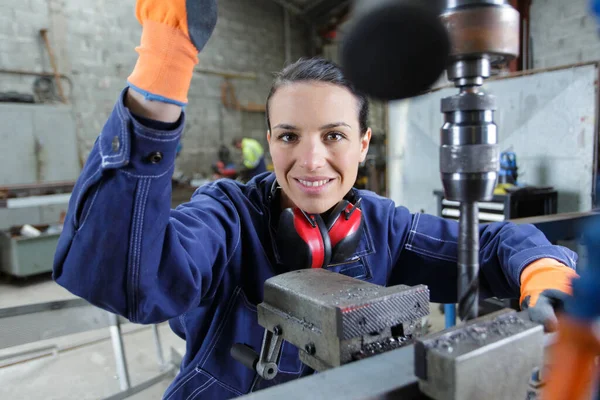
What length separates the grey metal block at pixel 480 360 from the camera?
1.28 ft

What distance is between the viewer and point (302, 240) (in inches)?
34.2

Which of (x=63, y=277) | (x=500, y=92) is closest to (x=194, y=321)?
(x=63, y=277)

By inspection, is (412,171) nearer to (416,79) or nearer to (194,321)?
(194,321)

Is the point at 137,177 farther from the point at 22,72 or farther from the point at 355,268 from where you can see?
the point at 22,72

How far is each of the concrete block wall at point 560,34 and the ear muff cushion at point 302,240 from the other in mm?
4071

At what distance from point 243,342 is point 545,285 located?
572 millimetres

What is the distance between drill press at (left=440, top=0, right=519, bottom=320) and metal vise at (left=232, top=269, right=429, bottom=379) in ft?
0.33

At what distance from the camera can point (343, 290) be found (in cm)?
60

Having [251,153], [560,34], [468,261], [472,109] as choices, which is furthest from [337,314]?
[560,34]

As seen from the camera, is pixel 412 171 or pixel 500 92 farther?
pixel 412 171

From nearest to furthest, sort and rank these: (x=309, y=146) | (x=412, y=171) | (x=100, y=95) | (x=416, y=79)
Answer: (x=416, y=79), (x=309, y=146), (x=412, y=171), (x=100, y=95)

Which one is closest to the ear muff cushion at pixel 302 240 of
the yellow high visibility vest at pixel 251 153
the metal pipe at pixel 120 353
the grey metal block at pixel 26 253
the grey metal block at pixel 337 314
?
the grey metal block at pixel 337 314

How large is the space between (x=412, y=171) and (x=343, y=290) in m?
3.18

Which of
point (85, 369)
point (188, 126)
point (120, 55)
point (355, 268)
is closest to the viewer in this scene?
point (355, 268)
